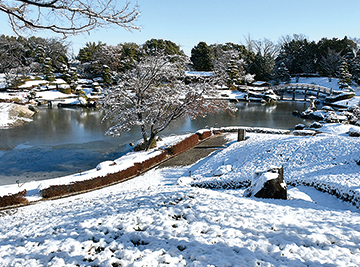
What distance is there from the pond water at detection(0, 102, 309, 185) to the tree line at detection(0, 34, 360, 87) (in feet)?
61.1

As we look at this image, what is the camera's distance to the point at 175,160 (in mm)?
14820

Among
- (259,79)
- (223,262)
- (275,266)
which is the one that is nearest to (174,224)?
(223,262)

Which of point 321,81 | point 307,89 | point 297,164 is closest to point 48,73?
point 297,164

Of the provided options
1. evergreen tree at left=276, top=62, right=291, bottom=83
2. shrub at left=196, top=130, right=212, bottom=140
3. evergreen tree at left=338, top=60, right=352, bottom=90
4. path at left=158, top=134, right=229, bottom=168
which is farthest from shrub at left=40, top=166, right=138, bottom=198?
evergreen tree at left=276, top=62, right=291, bottom=83

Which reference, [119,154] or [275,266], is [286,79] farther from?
[275,266]

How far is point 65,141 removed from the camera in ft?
61.4

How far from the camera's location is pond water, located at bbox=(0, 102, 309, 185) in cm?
1341

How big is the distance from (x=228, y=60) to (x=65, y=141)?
45420mm

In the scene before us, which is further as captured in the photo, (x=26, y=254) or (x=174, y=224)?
(x=174, y=224)

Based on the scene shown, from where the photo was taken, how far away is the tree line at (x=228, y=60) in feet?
152

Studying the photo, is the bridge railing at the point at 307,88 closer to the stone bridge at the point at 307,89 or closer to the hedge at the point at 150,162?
the stone bridge at the point at 307,89

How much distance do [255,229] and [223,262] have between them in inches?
52.9

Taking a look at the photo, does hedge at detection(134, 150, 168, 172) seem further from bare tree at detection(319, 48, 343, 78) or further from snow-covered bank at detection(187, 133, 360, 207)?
bare tree at detection(319, 48, 343, 78)

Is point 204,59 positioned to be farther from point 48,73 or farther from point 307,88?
point 48,73
